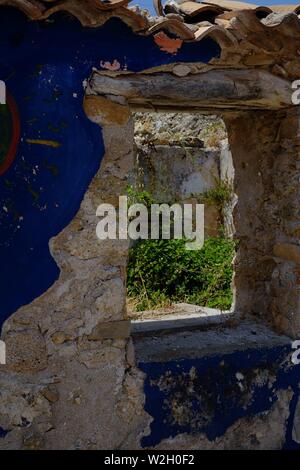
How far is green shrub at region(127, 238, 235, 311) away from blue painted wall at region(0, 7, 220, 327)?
396cm

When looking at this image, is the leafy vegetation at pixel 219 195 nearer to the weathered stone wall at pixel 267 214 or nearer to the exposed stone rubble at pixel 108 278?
the weathered stone wall at pixel 267 214

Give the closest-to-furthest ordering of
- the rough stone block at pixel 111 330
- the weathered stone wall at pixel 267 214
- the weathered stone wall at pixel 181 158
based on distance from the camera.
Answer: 1. the rough stone block at pixel 111 330
2. the weathered stone wall at pixel 267 214
3. the weathered stone wall at pixel 181 158

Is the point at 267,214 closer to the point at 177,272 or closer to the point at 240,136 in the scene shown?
the point at 240,136

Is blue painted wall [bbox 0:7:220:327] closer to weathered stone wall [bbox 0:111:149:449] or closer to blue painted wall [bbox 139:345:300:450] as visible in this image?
weathered stone wall [bbox 0:111:149:449]

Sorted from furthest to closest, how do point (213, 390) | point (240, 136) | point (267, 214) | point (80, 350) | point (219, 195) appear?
point (219, 195) → point (240, 136) → point (267, 214) → point (213, 390) → point (80, 350)

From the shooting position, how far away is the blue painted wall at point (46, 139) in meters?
2.37

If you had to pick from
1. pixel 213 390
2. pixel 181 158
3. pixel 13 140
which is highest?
pixel 181 158

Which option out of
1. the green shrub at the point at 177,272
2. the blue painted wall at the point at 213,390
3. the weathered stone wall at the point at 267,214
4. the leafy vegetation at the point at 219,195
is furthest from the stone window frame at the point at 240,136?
the leafy vegetation at the point at 219,195

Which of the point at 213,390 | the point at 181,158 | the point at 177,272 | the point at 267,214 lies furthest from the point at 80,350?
the point at 181,158

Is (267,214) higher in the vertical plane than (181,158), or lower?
lower

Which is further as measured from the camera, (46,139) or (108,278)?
(108,278)

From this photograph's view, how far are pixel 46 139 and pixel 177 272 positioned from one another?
4.57 metres

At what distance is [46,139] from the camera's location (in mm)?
2430

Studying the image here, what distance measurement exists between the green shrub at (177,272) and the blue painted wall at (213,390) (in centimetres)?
334
